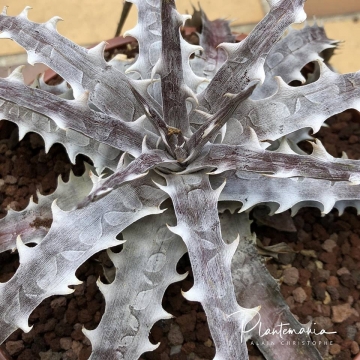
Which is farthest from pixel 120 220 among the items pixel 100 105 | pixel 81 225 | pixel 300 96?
pixel 300 96

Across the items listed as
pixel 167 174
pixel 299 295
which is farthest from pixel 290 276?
pixel 167 174

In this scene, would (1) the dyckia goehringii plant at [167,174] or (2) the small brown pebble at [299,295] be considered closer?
(1) the dyckia goehringii plant at [167,174]

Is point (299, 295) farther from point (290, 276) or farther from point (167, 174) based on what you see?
point (167, 174)

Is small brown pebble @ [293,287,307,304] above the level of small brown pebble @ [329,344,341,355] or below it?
above

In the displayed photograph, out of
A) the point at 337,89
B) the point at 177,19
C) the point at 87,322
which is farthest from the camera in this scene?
the point at 87,322

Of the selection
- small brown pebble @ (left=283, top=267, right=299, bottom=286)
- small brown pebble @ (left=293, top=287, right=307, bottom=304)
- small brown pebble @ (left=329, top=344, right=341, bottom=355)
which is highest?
small brown pebble @ (left=283, top=267, right=299, bottom=286)

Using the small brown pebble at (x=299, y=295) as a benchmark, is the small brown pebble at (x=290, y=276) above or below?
above

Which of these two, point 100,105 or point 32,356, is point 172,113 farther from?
point 32,356

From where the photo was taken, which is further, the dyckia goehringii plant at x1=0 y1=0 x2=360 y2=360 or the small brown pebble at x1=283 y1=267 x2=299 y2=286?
the small brown pebble at x1=283 y1=267 x2=299 y2=286

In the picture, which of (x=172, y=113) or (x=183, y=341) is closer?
(x=172, y=113)
